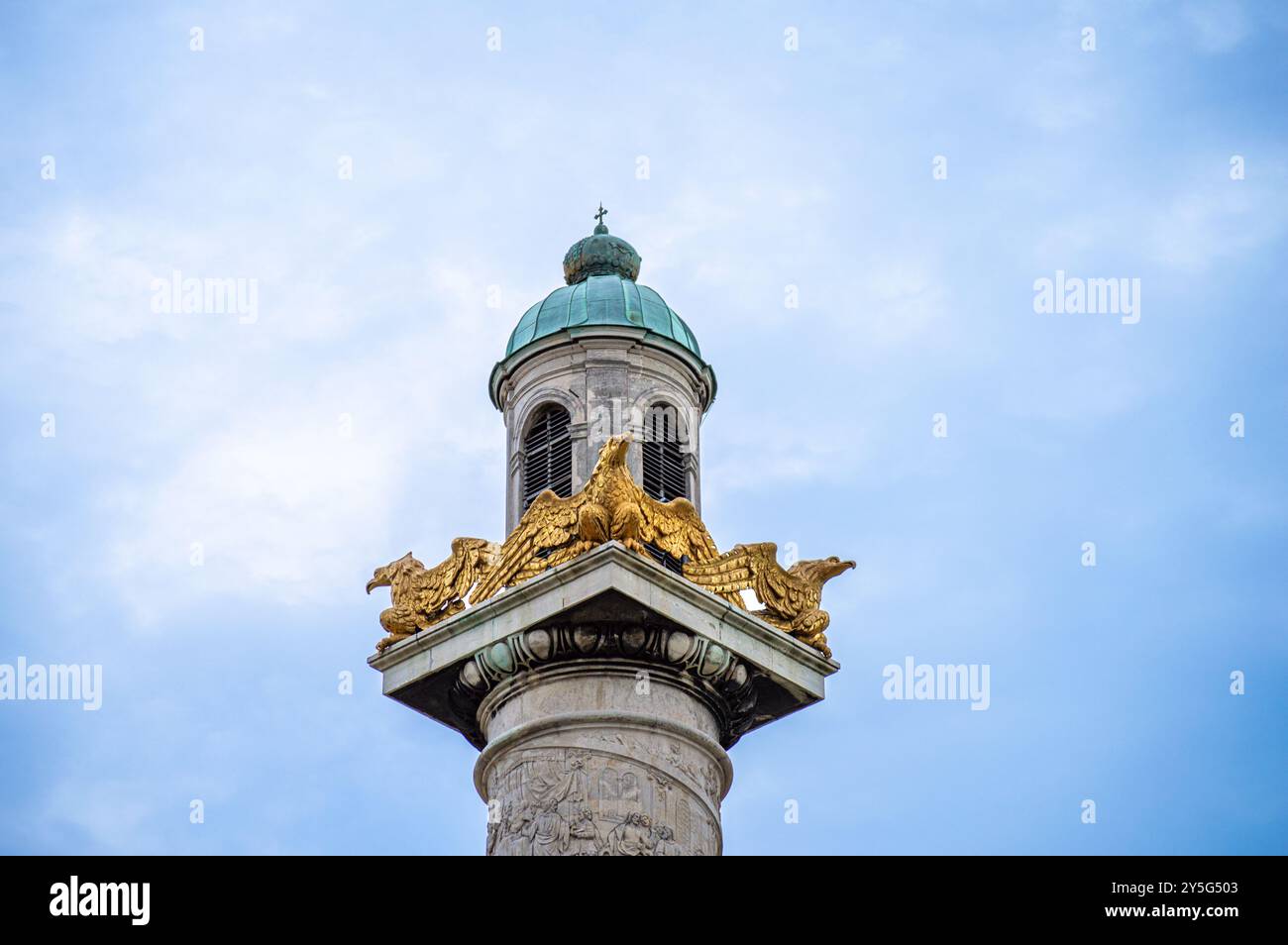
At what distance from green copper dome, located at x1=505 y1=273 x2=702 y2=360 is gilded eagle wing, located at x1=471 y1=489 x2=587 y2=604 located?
12.0 ft

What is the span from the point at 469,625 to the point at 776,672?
4.26 meters

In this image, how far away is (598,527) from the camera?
32.9 meters

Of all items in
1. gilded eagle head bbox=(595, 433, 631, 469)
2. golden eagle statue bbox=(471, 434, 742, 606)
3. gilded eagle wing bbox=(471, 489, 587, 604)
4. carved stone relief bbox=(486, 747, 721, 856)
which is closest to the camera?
carved stone relief bbox=(486, 747, 721, 856)

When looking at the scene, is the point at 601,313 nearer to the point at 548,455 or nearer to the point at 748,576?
the point at 548,455

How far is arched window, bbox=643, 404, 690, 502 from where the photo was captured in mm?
35688

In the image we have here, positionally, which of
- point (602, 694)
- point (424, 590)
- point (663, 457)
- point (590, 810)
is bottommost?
point (590, 810)

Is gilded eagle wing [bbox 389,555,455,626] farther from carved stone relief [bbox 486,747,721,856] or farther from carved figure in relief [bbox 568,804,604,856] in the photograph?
carved figure in relief [bbox 568,804,604,856]

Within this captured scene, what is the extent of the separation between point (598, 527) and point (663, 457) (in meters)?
3.36

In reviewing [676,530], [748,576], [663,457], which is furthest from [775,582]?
[663,457]

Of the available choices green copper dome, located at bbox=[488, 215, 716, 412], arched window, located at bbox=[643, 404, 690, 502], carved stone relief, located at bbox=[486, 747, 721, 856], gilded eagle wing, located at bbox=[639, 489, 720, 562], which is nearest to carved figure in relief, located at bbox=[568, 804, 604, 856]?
carved stone relief, located at bbox=[486, 747, 721, 856]

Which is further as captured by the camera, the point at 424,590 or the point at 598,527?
the point at 424,590

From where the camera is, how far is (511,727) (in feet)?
107

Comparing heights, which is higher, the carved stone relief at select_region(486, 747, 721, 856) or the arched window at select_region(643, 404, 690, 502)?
the arched window at select_region(643, 404, 690, 502)
